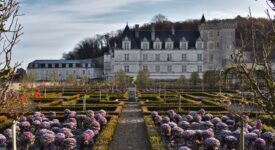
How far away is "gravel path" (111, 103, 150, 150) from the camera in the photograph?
10.5m

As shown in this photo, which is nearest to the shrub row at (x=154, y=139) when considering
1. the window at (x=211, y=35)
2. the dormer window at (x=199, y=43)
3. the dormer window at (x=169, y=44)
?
the dormer window at (x=169, y=44)

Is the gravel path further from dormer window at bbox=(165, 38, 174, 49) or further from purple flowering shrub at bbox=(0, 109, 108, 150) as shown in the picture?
dormer window at bbox=(165, 38, 174, 49)

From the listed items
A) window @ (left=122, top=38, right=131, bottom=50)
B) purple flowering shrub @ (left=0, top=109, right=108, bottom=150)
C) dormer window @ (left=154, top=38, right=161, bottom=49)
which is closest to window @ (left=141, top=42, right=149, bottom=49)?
dormer window @ (left=154, top=38, right=161, bottom=49)

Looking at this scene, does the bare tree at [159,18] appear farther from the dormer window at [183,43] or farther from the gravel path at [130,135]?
the gravel path at [130,135]

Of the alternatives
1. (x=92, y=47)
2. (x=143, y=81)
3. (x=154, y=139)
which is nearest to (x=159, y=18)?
(x=92, y=47)

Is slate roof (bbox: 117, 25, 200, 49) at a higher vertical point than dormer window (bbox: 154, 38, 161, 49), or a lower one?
higher

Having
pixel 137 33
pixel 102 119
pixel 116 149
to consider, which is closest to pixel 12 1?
pixel 116 149

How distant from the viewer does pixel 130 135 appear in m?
12.2

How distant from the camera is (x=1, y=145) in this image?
10359 millimetres

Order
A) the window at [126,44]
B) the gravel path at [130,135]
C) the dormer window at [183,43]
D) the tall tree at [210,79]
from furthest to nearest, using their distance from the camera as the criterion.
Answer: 1. the dormer window at [183,43]
2. the window at [126,44]
3. the tall tree at [210,79]
4. the gravel path at [130,135]

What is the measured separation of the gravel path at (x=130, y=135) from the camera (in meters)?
10.5

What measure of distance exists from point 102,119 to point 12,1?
27.9 feet

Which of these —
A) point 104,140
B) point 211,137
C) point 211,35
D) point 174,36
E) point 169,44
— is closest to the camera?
point 211,137

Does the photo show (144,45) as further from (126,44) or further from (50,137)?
(50,137)
